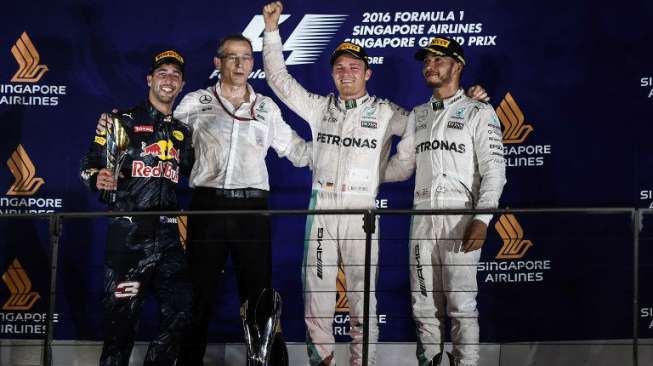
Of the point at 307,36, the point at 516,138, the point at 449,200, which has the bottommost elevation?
the point at 449,200

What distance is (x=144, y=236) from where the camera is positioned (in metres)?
4.30

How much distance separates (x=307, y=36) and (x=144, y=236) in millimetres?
1277

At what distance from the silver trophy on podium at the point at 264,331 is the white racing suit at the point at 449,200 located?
0.61 m

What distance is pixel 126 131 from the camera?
446 cm

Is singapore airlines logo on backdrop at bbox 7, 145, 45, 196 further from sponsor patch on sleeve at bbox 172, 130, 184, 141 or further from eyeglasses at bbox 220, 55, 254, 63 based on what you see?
eyeglasses at bbox 220, 55, 254, 63

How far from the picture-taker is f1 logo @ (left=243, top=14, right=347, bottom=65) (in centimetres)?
482

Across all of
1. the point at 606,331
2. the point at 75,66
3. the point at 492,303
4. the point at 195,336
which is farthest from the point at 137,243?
the point at 606,331

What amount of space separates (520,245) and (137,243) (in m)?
1.74

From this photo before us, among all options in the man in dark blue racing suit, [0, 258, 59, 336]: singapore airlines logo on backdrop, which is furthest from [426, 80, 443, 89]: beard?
[0, 258, 59, 336]: singapore airlines logo on backdrop

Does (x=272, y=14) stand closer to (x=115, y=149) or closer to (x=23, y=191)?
(x=115, y=149)

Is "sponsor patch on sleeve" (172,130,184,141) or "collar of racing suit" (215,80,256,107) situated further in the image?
"collar of racing suit" (215,80,256,107)

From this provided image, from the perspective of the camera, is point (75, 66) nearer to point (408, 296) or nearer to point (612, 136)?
point (408, 296)

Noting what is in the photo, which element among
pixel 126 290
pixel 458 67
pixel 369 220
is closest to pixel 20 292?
pixel 126 290

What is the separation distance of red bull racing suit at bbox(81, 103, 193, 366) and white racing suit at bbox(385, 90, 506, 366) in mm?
1012
